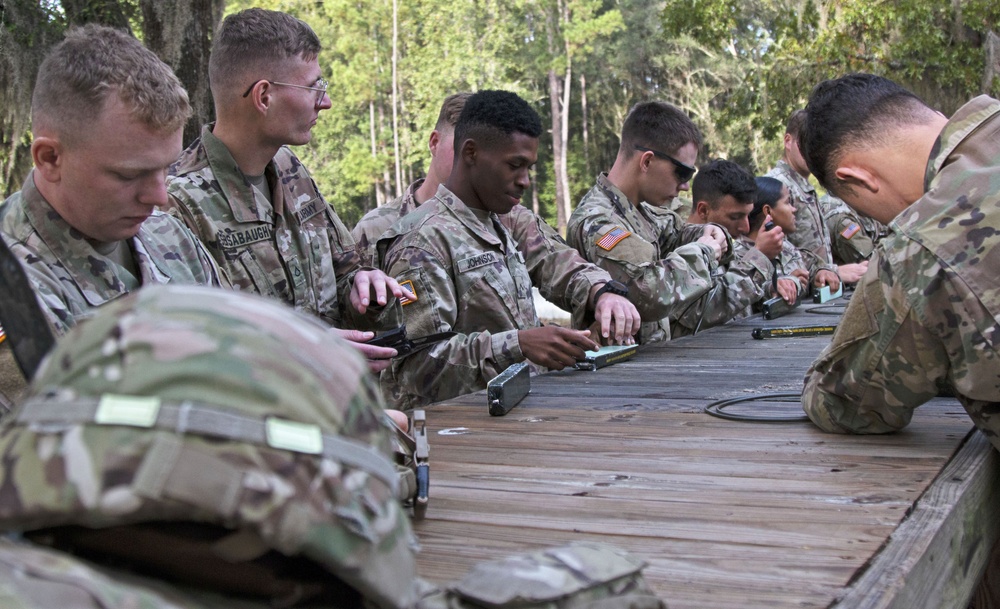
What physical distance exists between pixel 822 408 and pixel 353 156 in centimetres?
3250

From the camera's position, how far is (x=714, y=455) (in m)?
2.55

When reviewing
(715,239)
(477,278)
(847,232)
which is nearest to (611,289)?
(477,278)

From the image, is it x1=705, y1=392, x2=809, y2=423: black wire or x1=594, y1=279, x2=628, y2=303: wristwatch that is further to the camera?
x1=594, y1=279, x2=628, y2=303: wristwatch

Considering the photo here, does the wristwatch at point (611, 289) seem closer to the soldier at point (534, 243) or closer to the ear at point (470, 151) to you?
the soldier at point (534, 243)

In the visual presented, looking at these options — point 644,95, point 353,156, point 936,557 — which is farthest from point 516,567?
point 644,95

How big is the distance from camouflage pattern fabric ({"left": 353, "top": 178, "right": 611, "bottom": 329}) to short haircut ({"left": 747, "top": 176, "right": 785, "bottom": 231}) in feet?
8.35

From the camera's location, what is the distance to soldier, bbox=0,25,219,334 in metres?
2.10

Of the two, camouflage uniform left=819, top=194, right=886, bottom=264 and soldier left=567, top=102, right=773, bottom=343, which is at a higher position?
soldier left=567, top=102, right=773, bottom=343

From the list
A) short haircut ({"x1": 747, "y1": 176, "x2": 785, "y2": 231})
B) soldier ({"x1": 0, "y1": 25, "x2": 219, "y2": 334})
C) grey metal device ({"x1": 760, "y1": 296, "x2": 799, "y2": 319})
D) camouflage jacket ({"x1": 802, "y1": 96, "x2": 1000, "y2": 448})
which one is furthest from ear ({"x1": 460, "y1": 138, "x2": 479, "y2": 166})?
short haircut ({"x1": 747, "y1": 176, "x2": 785, "y2": 231})

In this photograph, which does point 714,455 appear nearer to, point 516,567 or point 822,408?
point 822,408

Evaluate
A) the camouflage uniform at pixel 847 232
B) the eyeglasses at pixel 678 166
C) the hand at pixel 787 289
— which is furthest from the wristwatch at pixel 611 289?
the camouflage uniform at pixel 847 232

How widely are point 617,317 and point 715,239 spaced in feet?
4.69

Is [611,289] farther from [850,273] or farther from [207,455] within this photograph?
[850,273]

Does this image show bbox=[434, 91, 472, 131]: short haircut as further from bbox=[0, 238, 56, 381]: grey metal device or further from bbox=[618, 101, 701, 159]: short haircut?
bbox=[0, 238, 56, 381]: grey metal device
